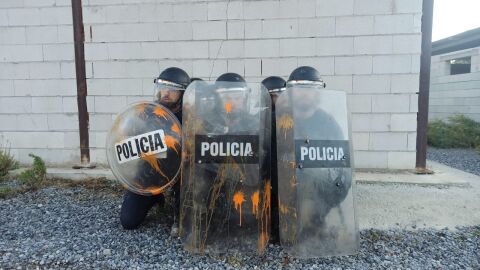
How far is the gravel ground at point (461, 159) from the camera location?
215 inches

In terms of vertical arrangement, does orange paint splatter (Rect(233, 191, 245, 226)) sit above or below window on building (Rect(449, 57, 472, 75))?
below

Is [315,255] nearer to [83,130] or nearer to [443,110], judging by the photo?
[83,130]

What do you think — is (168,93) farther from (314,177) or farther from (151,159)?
(314,177)

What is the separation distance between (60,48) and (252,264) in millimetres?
4096

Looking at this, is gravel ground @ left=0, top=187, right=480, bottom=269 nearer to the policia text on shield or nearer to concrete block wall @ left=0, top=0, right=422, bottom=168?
the policia text on shield

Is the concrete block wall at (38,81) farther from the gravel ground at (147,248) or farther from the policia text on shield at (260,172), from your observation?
the policia text on shield at (260,172)

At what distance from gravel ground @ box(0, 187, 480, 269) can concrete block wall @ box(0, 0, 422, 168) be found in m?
1.77

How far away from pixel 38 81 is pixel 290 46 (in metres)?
3.54

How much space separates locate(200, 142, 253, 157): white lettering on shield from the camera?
2.40 m

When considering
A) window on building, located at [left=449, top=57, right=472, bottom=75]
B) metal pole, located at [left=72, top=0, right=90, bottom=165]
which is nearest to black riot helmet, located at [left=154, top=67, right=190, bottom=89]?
metal pole, located at [left=72, top=0, right=90, bottom=165]

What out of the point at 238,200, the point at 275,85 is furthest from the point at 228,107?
the point at 275,85

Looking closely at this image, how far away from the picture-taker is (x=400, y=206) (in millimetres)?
3387

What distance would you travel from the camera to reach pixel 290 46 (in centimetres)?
439

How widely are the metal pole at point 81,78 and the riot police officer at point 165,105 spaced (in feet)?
7.24
